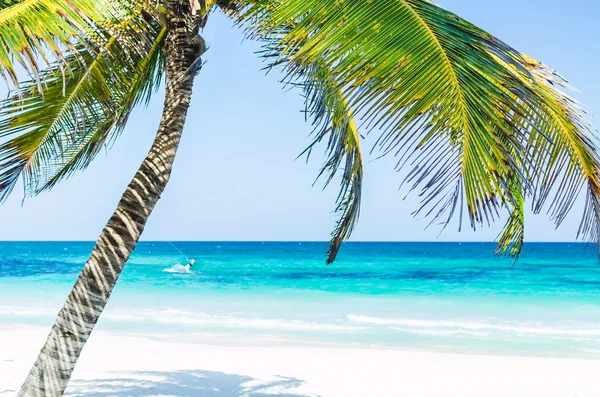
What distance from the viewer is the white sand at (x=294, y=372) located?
643 cm

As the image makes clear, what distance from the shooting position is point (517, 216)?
4207 mm

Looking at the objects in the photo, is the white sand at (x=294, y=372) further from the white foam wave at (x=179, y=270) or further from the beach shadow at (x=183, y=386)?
the white foam wave at (x=179, y=270)

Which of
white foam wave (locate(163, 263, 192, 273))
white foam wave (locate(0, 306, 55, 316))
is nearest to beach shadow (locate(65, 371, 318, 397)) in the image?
white foam wave (locate(0, 306, 55, 316))

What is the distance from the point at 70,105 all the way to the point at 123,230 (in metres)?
1.50

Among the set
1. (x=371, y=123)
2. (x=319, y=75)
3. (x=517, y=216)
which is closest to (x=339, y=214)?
(x=517, y=216)

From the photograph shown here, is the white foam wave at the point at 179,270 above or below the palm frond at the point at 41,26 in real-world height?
below

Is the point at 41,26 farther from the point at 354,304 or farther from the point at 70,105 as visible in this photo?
the point at 354,304

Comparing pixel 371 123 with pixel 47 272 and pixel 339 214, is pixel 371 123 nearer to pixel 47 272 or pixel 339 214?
pixel 339 214

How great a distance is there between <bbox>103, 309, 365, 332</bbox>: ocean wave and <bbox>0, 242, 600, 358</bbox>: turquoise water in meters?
0.04

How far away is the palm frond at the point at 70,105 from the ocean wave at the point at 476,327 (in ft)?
33.8

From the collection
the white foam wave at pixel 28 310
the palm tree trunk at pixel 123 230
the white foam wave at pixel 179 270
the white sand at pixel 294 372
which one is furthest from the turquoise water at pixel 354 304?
the palm tree trunk at pixel 123 230

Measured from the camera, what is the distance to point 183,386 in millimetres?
6391

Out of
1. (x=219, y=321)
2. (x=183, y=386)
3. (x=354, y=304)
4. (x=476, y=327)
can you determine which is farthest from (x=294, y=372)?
(x=354, y=304)

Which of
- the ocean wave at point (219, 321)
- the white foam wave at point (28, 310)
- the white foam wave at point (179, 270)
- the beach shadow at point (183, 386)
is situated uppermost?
the beach shadow at point (183, 386)
